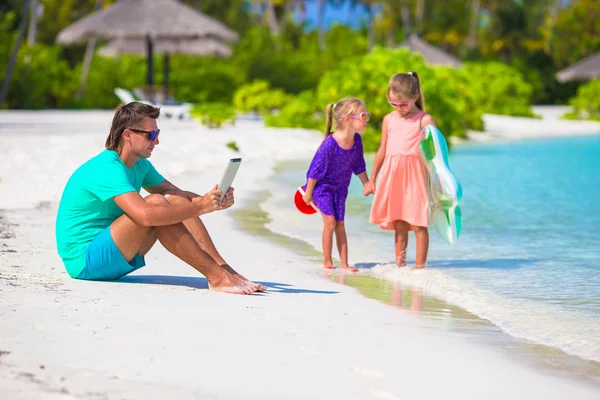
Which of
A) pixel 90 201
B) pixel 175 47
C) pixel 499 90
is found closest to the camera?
pixel 90 201

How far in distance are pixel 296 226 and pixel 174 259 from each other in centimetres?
293

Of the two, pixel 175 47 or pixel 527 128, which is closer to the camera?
pixel 175 47

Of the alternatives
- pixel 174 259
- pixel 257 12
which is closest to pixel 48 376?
pixel 174 259

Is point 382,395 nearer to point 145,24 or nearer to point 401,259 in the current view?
point 401,259

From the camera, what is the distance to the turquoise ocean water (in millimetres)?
6266

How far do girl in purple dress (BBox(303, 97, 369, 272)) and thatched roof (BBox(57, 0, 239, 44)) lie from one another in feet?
72.0

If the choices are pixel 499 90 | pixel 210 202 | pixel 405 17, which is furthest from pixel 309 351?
pixel 405 17

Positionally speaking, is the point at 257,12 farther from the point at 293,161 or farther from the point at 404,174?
the point at 404,174

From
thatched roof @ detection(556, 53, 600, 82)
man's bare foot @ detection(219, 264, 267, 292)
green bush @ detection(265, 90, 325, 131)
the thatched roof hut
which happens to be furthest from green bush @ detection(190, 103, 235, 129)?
thatched roof @ detection(556, 53, 600, 82)

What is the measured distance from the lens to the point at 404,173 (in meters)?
7.75

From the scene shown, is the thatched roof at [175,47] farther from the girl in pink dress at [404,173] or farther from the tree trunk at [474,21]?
the tree trunk at [474,21]

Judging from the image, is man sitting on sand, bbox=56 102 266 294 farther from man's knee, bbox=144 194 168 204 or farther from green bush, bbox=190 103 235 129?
green bush, bbox=190 103 235 129

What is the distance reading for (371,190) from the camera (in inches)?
301

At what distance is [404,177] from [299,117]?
17.3 m
